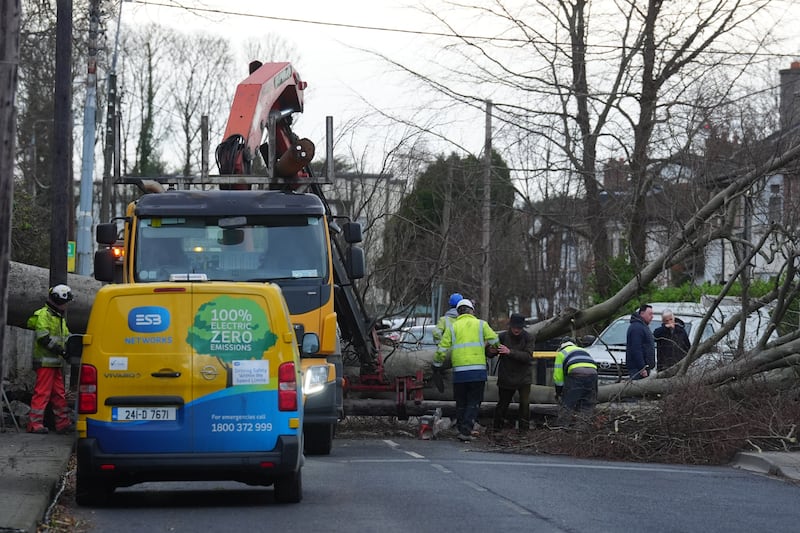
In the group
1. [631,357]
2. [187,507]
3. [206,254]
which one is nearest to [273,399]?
[187,507]

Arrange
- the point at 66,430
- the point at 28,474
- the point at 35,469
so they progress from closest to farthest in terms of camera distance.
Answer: the point at 28,474 < the point at 35,469 < the point at 66,430

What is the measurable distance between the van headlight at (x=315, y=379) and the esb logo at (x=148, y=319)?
13.7 ft

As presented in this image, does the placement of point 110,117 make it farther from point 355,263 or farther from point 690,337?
point 355,263

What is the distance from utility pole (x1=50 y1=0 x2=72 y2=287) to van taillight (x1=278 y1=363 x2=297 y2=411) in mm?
9072

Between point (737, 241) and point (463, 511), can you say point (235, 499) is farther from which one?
point (737, 241)

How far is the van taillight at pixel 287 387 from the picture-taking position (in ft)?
32.1

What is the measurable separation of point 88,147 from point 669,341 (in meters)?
13.3

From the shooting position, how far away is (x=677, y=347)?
19.3 meters

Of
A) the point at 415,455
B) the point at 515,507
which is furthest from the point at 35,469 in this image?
the point at 515,507

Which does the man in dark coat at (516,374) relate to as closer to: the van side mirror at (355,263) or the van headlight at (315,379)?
the van side mirror at (355,263)

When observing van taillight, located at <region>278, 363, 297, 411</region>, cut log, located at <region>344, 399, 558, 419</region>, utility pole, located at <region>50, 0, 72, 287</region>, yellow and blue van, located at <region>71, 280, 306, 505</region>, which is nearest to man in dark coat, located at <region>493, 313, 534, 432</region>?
cut log, located at <region>344, 399, 558, 419</region>

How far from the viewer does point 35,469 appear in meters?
12.0

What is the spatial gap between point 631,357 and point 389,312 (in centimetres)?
385

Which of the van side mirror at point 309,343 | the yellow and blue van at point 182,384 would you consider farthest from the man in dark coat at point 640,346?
the yellow and blue van at point 182,384
